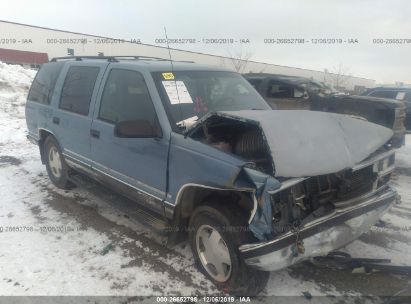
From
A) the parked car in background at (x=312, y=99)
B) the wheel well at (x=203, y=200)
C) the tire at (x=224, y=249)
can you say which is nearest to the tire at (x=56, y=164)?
the wheel well at (x=203, y=200)

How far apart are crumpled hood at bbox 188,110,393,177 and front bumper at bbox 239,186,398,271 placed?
1.36ft

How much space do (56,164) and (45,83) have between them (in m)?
1.28

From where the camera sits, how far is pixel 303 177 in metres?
2.61

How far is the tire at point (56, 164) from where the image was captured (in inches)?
206

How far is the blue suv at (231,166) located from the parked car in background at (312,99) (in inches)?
196

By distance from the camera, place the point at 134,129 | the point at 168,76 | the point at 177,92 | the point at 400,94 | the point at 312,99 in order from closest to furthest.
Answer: the point at 134,129 < the point at 177,92 < the point at 168,76 < the point at 312,99 < the point at 400,94

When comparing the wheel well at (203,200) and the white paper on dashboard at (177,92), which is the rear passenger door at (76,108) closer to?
the white paper on dashboard at (177,92)

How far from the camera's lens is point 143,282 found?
3217mm

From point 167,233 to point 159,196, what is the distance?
36 cm

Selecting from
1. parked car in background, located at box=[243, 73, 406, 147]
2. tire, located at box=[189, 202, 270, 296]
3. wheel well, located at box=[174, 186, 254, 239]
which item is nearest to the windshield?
wheel well, located at box=[174, 186, 254, 239]

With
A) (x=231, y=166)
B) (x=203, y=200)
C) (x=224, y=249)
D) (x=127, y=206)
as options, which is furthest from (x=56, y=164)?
(x=231, y=166)

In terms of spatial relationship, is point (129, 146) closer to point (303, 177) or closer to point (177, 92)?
point (177, 92)

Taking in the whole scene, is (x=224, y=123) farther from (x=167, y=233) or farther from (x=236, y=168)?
(x=167, y=233)

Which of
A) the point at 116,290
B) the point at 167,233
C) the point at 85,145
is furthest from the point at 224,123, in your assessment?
the point at 85,145
